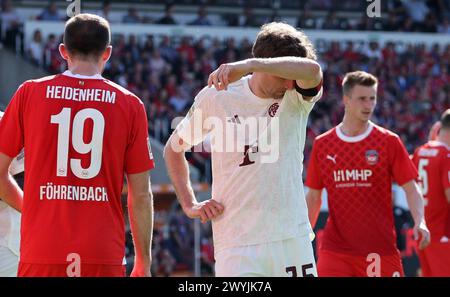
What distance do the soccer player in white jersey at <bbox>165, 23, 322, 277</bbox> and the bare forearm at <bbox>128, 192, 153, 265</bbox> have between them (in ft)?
1.11

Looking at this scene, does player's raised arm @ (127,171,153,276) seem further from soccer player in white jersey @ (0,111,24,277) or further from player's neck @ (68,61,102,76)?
soccer player in white jersey @ (0,111,24,277)

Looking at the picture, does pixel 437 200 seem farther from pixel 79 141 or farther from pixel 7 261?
pixel 79 141

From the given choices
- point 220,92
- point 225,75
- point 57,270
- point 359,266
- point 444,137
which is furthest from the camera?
point 444,137

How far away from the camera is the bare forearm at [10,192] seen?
210 inches

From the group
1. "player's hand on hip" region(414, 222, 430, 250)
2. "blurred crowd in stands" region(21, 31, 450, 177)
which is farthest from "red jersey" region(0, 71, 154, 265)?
"blurred crowd in stands" region(21, 31, 450, 177)

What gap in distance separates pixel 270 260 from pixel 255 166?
52cm

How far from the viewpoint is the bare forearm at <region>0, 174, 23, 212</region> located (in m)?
5.34

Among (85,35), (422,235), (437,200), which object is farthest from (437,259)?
(85,35)

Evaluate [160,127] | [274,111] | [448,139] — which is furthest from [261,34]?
[160,127]

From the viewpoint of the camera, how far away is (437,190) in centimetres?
968

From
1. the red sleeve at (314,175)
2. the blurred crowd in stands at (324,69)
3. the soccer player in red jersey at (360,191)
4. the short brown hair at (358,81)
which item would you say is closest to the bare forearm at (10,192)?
the soccer player in red jersey at (360,191)

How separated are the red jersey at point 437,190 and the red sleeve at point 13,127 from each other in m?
5.48

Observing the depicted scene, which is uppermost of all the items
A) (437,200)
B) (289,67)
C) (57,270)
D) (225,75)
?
(437,200)
